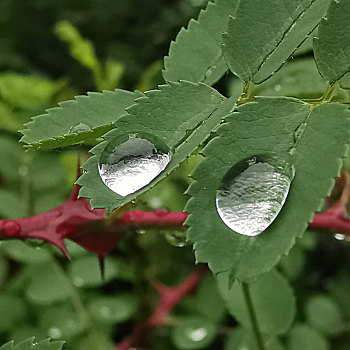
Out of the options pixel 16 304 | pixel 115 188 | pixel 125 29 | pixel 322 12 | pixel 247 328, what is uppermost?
pixel 322 12

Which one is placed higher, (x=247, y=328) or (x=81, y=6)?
(x=81, y=6)

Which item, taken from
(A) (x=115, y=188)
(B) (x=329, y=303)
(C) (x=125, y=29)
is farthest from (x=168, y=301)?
(C) (x=125, y=29)

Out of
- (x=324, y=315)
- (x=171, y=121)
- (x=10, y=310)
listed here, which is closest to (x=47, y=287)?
(x=10, y=310)

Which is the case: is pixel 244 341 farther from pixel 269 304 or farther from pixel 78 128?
pixel 78 128

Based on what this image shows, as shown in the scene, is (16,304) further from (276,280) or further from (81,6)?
(81,6)

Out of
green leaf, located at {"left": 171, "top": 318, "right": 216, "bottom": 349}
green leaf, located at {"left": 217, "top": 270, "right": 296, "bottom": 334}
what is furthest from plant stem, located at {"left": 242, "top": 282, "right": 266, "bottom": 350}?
green leaf, located at {"left": 171, "top": 318, "right": 216, "bottom": 349}

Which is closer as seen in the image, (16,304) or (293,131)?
(293,131)

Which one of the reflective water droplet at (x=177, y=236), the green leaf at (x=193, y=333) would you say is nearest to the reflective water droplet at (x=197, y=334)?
the green leaf at (x=193, y=333)
